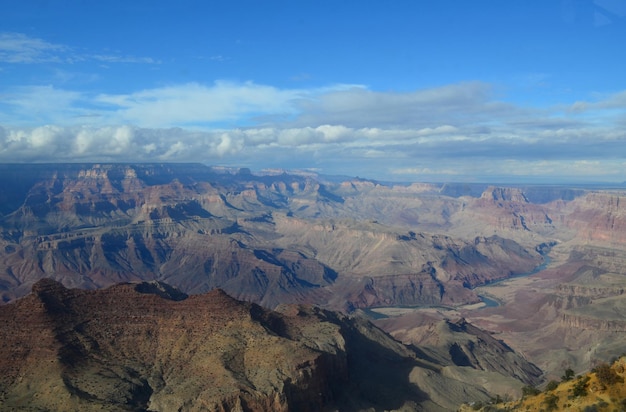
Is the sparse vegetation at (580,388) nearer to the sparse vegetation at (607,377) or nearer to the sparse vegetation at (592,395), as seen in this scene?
the sparse vegetation at (592,395)

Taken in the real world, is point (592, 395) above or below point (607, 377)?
below

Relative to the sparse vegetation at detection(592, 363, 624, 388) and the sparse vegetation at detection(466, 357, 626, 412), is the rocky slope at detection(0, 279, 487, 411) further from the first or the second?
the sparse vegetation at detection(592, 363, 624, 388)

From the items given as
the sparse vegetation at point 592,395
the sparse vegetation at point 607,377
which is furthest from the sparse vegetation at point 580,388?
the sparse vegetation at point 607,377

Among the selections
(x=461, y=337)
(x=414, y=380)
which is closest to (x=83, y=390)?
(x=414, y=380)

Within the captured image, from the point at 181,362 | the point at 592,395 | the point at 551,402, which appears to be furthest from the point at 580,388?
the point at 181,362

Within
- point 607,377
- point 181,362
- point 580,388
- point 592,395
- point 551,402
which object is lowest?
point 181,362

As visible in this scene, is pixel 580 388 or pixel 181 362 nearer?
pixel 580 388

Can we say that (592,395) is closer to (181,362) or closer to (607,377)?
(607,377)

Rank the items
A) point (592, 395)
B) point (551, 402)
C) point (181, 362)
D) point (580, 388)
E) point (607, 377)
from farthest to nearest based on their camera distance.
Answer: point (181, 362), point (551, 402), point (580, 388), point (607, 377), point (592, 395)

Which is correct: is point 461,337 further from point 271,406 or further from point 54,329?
point 54,329

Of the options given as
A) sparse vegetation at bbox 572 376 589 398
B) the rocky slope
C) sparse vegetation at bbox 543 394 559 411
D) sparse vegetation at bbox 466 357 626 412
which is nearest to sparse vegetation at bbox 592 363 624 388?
sparse vegetation at bbox 466 357 626 412

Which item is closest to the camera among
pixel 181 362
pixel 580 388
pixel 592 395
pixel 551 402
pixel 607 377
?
pixel 592 395
